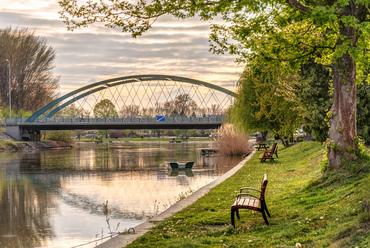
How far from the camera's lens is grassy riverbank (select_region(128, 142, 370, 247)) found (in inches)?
316

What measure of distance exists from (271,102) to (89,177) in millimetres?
16772

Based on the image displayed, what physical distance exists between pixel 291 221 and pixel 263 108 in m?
26.8

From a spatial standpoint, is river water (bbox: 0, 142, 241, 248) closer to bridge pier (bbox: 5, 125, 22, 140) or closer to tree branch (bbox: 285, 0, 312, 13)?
tree branch (bbox: 285, 0, 312, 13)

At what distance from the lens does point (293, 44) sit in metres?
13.7

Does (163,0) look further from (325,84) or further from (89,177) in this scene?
(89,177)

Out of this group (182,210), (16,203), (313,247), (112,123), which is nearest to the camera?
(313,247)

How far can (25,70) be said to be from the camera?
320 feet

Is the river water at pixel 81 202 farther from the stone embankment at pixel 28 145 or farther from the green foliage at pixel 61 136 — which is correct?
the green foliage at pixel 61 136

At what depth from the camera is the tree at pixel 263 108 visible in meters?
36.0

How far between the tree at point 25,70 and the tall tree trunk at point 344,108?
91.0 metres

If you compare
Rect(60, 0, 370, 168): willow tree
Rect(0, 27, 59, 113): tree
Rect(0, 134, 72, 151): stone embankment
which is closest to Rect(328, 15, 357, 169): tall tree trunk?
Rect(60, 0, 370, 168): willow tree


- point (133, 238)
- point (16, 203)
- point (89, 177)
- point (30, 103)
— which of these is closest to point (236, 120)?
point (89, 177)

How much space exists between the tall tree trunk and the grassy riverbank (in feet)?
1.93

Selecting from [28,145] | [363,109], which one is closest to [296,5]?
[363,109]
